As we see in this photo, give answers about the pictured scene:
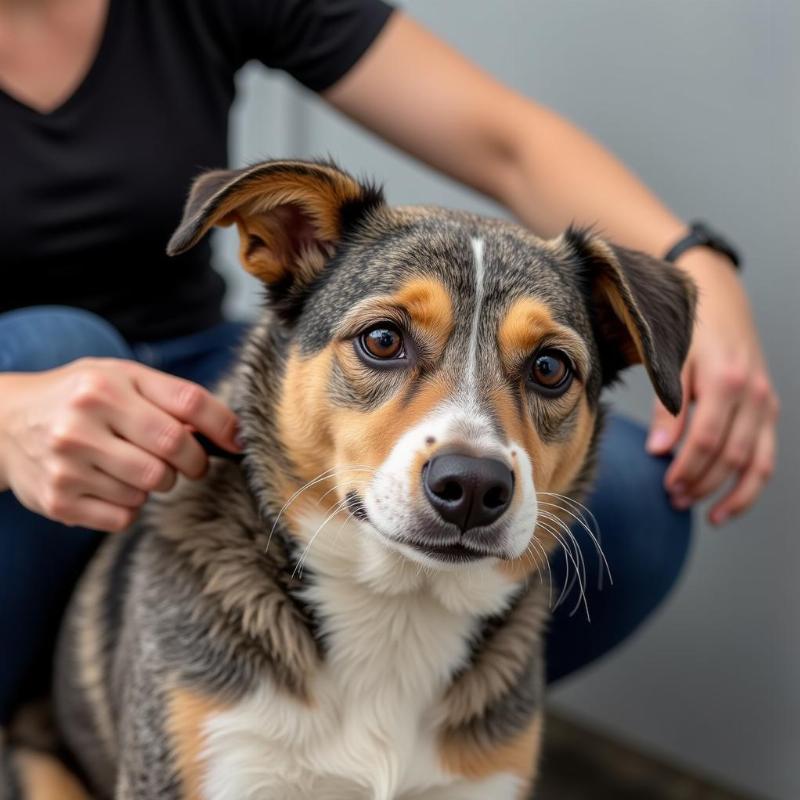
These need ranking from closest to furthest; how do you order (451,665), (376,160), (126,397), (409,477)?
(409,477), (126,397), (451,665), (376,160)

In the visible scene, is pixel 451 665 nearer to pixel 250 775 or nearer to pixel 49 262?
pixel 250 775

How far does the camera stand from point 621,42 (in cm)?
315

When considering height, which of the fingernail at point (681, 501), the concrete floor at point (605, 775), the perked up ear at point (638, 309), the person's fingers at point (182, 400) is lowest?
the concrete floor at point (605, 775)

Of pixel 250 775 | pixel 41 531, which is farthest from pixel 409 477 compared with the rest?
pixel 41 531

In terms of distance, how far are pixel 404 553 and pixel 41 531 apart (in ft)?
2.83

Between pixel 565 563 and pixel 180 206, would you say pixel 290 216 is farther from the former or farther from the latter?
pixel 565 563

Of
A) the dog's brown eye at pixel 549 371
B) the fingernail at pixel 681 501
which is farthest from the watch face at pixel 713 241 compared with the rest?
the dog's brown eye at pixel 549 371

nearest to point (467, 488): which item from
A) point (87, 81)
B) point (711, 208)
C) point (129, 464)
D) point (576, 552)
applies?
point (129, 464)

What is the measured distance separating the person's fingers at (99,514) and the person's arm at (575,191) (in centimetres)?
121

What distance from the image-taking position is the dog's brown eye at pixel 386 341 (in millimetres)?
1973

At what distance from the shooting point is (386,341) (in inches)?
77.8

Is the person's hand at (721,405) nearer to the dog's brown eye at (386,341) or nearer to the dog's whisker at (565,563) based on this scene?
the dog's whisker at (565,563)

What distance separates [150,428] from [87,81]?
97cm

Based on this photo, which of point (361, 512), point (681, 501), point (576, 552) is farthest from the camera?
point (681, 501)
